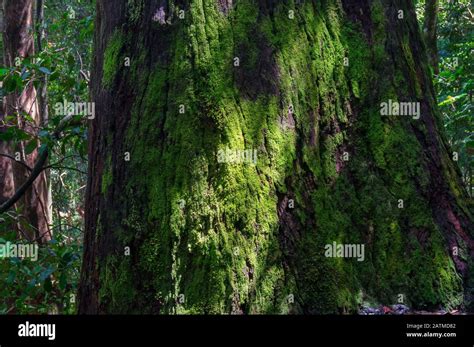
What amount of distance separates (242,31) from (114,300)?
154 cm

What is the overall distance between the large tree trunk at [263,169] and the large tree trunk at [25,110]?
18.2 feet

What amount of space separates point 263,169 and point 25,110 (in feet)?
22.3

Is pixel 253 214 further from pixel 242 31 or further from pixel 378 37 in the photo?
pixel 378 37

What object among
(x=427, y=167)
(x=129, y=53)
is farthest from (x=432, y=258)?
(x=129, y=53)

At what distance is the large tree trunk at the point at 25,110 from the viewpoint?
28.2 ft

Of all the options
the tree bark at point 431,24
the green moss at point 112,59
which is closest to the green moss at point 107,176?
the green moss at point 112,59

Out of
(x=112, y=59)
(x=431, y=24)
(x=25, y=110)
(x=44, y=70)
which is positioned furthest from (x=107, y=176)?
(x=431, y=24)

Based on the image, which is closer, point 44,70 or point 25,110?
point 44,70

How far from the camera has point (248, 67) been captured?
3.16 m

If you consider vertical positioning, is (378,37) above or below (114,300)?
above

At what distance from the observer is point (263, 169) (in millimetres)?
3068

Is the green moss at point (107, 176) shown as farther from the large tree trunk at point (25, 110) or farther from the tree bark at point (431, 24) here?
the tree bark at point (431, 24)

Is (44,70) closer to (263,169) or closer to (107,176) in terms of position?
(107,176)
